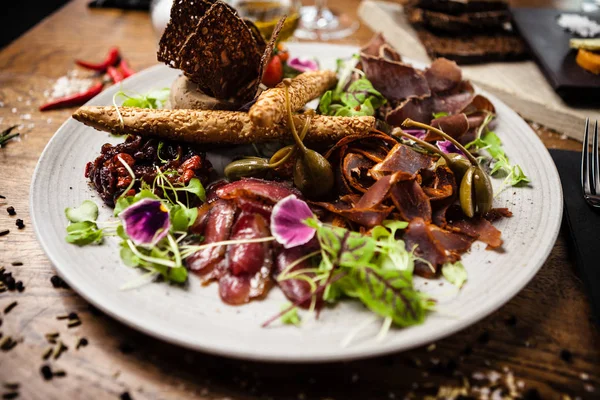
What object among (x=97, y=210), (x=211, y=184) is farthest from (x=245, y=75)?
(x=97, y=210)

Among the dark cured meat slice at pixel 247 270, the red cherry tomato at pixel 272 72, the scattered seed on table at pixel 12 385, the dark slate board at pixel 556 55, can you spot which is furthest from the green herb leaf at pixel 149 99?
the dark slate board at pixel 556 55

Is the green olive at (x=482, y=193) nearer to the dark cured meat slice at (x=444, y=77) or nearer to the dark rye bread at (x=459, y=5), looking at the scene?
the dark cured meat slice at (x=444, y=77)

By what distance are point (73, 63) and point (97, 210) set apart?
2059mm

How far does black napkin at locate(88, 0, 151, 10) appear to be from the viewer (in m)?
4.50

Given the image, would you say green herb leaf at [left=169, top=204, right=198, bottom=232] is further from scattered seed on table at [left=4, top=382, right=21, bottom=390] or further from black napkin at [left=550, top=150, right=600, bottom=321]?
black napkin at [left=550, top=150, right=600, bottom=321]

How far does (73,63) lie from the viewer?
3.53 metres

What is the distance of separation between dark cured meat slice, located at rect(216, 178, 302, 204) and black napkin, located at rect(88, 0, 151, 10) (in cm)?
316

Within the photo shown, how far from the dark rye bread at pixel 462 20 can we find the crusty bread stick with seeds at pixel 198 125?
1993mm

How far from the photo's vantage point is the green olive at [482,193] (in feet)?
6.32

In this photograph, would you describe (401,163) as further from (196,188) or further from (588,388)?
(588,388)

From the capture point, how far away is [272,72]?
283 cm

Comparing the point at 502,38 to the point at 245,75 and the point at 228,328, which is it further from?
the point at 228,328

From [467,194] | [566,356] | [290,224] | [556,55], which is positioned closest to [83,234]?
[290,224]

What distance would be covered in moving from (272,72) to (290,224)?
4.51 feet
